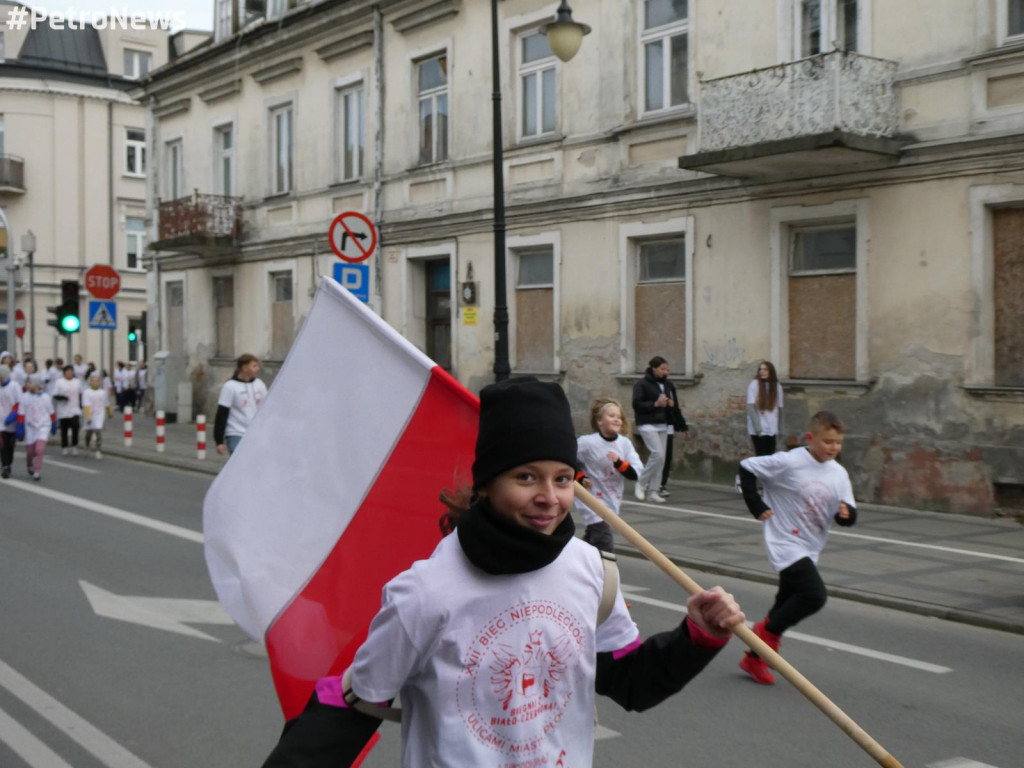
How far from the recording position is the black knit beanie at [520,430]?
2.50 m

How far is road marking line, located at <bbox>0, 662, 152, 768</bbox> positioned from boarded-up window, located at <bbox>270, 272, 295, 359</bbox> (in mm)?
20708

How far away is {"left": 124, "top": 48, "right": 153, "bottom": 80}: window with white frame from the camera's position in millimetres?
51656

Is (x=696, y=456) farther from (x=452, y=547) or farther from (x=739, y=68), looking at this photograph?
(x=452, y=547)

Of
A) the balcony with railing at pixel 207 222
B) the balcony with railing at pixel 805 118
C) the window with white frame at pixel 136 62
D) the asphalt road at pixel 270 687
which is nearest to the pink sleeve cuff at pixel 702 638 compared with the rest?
the asphalt road at pixel 270 687

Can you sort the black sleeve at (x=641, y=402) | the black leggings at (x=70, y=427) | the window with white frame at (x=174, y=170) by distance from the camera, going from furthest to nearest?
the window with white frame at (x=174, y=170)
the black leggings at (x=70, y=427)
the black sleeve at (x=641, y=402)

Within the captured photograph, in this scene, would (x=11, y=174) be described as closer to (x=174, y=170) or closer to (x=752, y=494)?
(x=174, y=170)

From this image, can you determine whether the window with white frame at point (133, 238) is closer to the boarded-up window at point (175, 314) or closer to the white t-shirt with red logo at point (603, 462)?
the boarded-up window at point (175, 314)

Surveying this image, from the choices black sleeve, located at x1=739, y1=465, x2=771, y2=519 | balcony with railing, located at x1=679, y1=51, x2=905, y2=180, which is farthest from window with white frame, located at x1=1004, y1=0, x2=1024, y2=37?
black sleeve, located at x1=739, y1=465, x2=771, y2=519

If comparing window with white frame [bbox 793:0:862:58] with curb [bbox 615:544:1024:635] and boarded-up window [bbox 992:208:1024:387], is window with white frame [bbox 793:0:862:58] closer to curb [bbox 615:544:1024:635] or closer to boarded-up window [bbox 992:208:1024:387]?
boarded-up window [bbox 992:208:1024:387]

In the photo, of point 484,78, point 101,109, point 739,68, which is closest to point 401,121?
point 484,78

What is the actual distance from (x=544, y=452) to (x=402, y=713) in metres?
0.63

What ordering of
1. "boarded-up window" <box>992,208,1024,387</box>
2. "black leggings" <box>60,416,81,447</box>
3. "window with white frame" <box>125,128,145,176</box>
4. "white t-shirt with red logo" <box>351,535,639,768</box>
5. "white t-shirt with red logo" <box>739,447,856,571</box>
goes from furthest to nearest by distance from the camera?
"window with white frame" <box>125,128,145,176</box>
"black leggings" <box>60,416,81,447</box>
"boarded-up window" <box>992,208,1024,387</box>
"white t-shirt with red logo" <box>739,447,856,571</box>
"white t-shirt with red logo" <box>351,535,639,768</box>

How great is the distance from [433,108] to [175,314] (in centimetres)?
1256

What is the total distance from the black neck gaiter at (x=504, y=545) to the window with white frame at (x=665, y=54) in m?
16.1
